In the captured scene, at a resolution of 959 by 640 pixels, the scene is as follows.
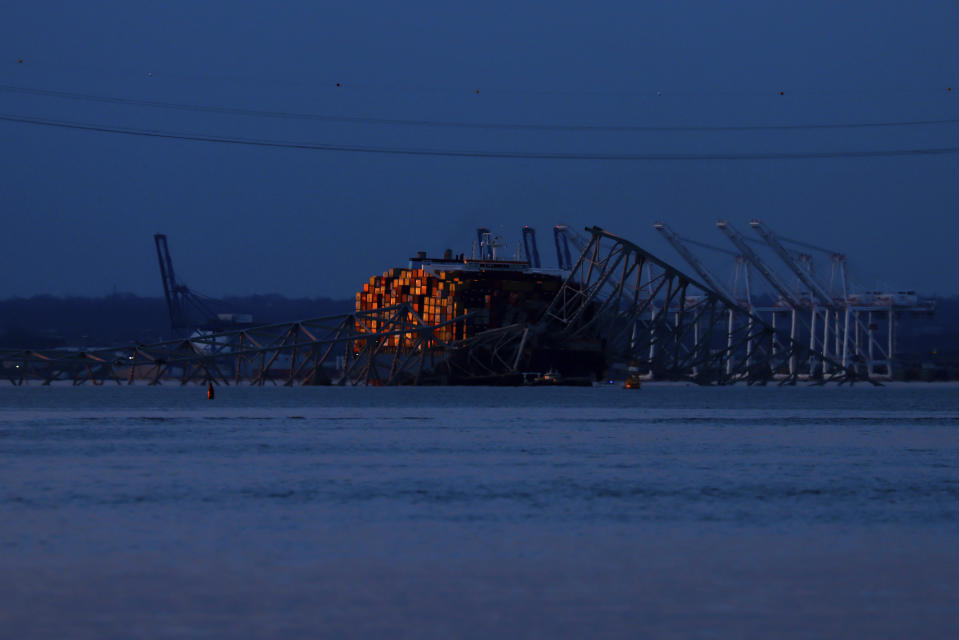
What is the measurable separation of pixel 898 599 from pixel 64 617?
10.4 metres

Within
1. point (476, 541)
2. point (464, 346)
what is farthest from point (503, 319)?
point (476, 541)

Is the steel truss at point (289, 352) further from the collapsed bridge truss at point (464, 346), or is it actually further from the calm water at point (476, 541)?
the calm water at point (476, 541)

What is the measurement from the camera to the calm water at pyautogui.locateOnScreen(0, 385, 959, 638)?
16453mm

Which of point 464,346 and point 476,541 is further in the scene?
point 464,346

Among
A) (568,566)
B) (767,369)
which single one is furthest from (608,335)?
(568,566)

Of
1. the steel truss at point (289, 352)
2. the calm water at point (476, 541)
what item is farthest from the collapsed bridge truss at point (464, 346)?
the calm water at point (476, 541)

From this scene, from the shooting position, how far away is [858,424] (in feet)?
262

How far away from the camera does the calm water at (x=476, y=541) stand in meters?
16.5

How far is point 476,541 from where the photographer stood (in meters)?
24.1

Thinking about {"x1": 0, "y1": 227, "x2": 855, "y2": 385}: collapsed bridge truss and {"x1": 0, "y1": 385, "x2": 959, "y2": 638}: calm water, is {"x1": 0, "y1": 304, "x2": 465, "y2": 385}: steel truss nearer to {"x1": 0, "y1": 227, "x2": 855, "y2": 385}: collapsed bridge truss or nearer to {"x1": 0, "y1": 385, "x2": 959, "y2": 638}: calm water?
{"x1": 0, "y1": 227, "x2": 855, "y2": 385}: collapsed bridge truss

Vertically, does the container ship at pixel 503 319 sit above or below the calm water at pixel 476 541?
above

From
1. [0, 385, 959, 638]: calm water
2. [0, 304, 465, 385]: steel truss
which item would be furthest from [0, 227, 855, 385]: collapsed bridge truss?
[0, 385, 959, 638]: calm water

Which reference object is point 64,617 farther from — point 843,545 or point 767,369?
point 767,369

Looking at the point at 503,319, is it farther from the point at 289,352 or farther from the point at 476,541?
the point at 476,541
